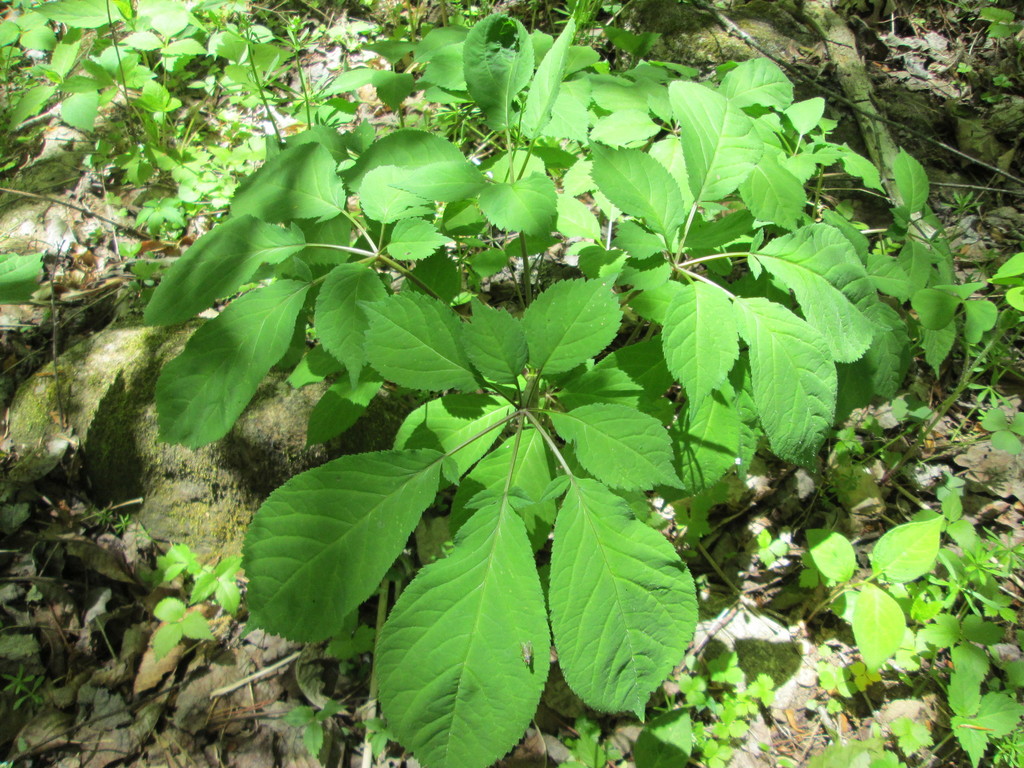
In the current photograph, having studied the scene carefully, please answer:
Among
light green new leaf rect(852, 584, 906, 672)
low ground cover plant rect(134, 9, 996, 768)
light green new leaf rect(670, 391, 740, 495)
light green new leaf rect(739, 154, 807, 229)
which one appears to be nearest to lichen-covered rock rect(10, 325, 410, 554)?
low ground cover plant rect(134, 9, 996, 768)

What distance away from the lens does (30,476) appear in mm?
2076

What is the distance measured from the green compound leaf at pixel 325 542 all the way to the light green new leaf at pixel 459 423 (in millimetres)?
223

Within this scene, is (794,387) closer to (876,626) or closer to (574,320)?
(574,320)

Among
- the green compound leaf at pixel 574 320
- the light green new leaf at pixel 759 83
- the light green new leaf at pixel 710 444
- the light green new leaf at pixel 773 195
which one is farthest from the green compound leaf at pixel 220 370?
the light green new leaf at pixel 759 83

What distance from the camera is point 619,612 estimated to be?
0.85 m

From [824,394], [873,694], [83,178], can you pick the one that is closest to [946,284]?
[824,394]

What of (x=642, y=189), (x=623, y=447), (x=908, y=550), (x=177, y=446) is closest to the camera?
(x=623, y=447)

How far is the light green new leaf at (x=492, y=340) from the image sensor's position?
3.36 ft

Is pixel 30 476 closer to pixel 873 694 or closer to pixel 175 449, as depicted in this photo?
pixel 175 449

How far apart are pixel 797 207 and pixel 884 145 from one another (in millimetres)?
1695

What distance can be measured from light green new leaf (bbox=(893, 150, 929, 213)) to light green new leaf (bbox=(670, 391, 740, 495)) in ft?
3.01

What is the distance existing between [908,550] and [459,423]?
1.33 m

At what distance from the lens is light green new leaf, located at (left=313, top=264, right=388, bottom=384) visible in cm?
113

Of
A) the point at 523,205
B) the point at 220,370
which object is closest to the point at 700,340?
the point at 523,205
